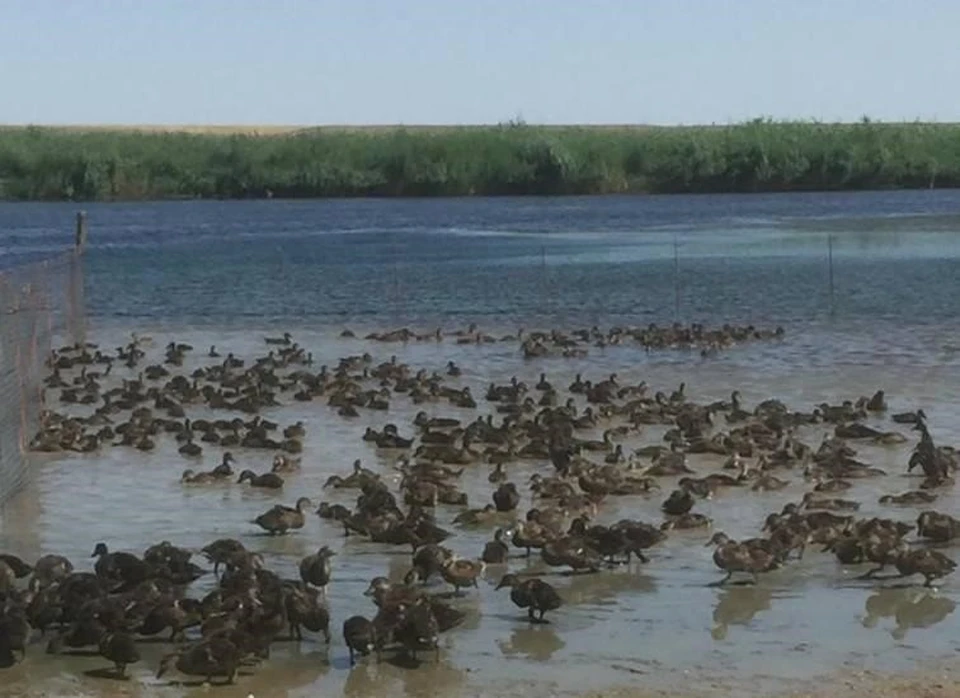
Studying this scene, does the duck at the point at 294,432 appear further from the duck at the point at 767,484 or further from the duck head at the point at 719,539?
the duck head at the point at 719,539

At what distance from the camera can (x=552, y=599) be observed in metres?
13.0

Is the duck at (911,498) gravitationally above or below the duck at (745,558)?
below

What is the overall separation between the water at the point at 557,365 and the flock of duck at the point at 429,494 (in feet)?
0.62

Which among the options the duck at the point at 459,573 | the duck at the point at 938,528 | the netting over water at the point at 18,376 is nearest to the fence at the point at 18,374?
the netting over water at the point at 18,376

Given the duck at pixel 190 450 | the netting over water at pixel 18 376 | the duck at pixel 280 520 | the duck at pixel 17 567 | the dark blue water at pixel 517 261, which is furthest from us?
the dark blue water at pixel 517 261

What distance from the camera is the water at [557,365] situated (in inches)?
482

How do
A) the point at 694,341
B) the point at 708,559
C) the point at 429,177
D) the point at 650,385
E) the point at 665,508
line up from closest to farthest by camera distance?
the point at 708,559 → the point at 665,508 → the point at 650,385 → the point at 694,341 → the point at 429,177

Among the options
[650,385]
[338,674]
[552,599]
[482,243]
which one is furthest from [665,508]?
[482,243]

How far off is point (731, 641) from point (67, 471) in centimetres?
922

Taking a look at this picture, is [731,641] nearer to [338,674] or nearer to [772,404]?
[338,674]

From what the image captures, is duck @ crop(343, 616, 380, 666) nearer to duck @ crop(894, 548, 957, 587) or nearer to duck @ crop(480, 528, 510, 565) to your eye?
duck @ crop(480, 528, 510, 565)

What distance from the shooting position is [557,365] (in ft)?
96.2

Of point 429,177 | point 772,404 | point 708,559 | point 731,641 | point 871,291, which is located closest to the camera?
point 731,641

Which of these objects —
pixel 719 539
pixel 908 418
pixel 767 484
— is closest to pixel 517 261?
pixel 908 418
